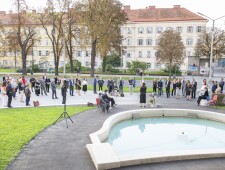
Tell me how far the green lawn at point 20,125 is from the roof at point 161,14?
2441 inches

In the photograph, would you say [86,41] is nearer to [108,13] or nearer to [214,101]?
[108,13]

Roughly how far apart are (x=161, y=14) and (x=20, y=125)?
69898 mm

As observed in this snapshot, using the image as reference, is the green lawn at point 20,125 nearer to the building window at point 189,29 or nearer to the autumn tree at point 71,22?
the autumn tree at point 71,22

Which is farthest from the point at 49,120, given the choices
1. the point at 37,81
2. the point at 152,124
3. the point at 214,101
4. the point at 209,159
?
the point at 214,101

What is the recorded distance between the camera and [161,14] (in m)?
78.7

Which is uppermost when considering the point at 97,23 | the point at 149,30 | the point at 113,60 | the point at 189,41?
the point at 149,30

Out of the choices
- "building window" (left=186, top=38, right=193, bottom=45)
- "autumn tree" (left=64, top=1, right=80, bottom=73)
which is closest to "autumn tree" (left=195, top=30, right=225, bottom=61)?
"building window" (left=186, top=38, right=193, bottom=45)

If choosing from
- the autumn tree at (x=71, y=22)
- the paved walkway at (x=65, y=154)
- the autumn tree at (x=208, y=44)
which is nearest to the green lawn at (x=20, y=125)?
the paved walkway at (x=65, y=154)

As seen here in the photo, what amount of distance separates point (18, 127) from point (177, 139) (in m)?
8.04

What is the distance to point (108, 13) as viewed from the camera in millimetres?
49094

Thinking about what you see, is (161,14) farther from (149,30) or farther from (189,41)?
(189,41)

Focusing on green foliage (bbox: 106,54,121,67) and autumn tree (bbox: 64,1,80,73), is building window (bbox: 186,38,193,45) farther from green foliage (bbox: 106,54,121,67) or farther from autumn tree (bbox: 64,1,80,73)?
autumn tree (bbox: 64,1,80,73)

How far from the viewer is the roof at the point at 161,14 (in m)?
76.1

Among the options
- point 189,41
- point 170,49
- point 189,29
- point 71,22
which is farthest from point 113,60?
point 170,49
